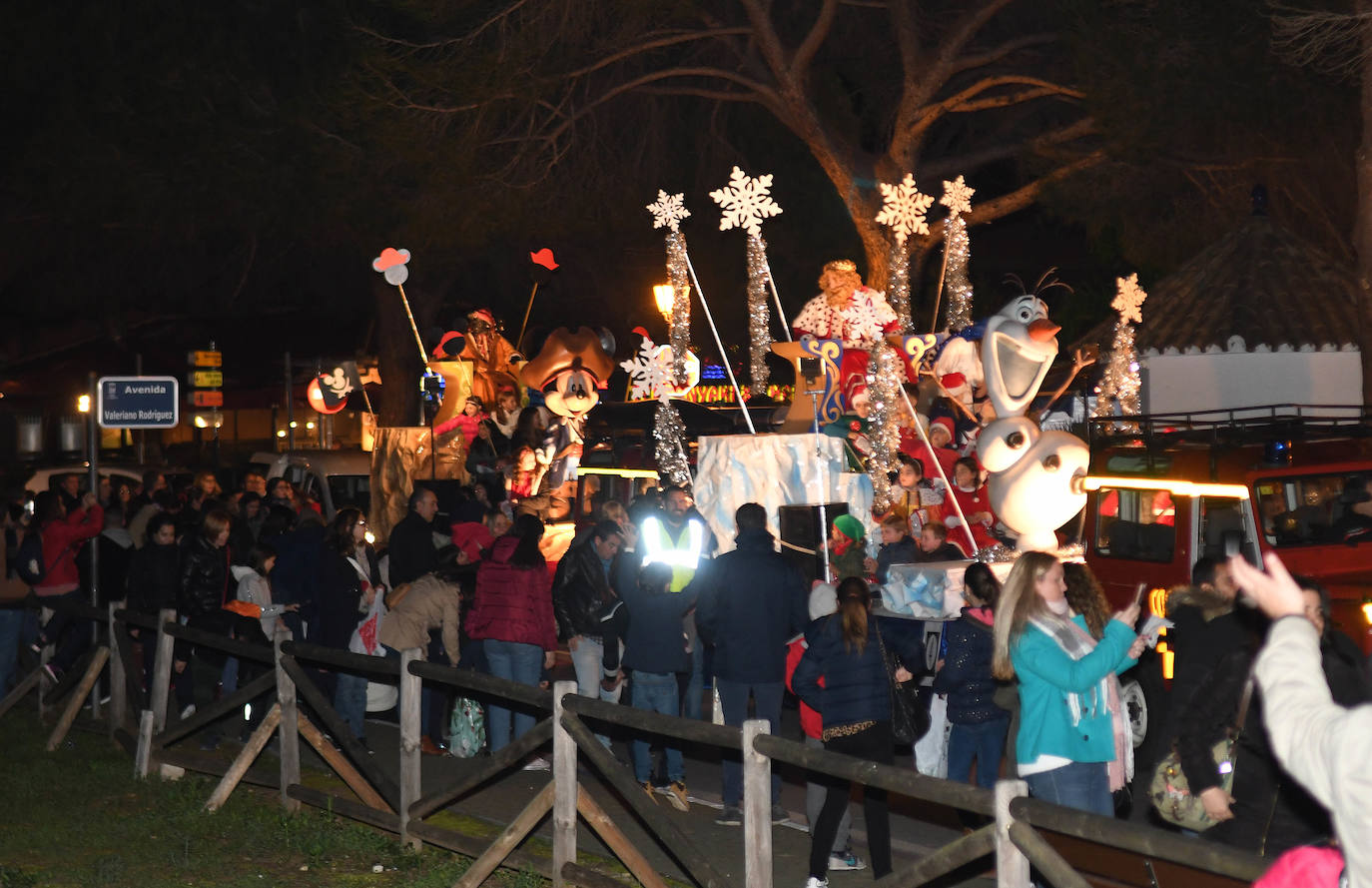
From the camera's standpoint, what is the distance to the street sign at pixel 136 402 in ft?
47.8

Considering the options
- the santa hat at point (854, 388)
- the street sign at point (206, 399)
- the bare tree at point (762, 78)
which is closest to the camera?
the santa hat at point (854, 388)

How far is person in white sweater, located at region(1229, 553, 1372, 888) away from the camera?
3207mm

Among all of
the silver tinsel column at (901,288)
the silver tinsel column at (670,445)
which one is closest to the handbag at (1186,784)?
the silver tinsel column at (670,445)

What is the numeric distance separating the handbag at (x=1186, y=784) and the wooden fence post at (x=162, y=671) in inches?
275

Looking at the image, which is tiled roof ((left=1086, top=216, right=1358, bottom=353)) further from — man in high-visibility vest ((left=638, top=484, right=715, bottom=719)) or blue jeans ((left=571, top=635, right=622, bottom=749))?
blue jeans ((left=571, top=635, right=622, bottom=749))

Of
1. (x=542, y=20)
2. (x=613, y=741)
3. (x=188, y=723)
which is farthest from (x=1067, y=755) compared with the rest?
(x=542, y=20)

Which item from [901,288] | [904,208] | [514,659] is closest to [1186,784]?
[514,659]

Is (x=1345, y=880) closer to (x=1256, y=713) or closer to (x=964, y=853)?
(x=964, y=853)

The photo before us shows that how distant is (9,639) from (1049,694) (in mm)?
9798

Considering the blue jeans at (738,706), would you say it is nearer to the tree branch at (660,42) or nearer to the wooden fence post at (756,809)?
the wooden fence post at (756,809)

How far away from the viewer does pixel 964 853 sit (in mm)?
4684

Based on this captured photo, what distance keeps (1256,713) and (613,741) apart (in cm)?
628

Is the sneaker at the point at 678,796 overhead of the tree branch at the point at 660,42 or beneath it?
beneath

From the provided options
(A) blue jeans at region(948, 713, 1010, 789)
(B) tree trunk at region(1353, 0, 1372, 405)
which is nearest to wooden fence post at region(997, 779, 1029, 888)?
(A) blue jeans at region(948, 713, 1010, 789)
